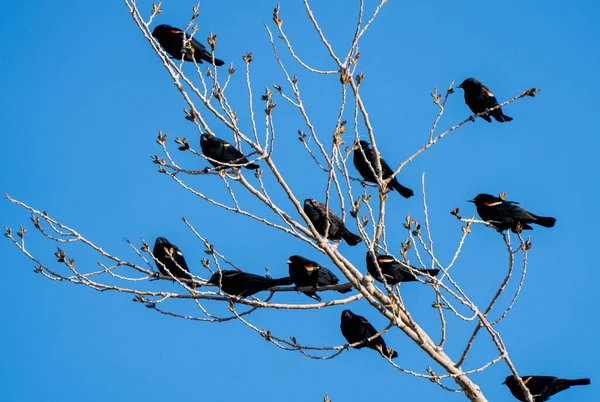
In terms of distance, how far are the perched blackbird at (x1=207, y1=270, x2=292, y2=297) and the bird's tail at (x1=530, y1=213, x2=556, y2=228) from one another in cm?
250

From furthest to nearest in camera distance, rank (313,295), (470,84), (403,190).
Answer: (470,84)
(403,190)
(313,295)

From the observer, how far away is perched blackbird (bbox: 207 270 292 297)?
7090 mm

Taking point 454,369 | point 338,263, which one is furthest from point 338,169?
point 454,369

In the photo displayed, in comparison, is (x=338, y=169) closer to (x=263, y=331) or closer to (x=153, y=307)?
(x=263, y=331)

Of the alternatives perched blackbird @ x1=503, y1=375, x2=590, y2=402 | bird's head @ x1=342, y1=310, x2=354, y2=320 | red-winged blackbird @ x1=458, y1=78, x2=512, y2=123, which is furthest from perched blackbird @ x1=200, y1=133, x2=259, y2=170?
perched blackbird @ x1=503, y1=375, x2=590, y2=402

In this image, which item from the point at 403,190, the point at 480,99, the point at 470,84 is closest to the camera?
the point at 403,190

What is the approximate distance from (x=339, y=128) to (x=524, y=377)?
141 inches

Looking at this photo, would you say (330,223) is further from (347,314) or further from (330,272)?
(347,314)

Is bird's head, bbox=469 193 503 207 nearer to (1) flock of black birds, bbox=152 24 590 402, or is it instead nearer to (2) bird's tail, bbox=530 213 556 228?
(1) flock of black birds, bbox=152 24 590 402

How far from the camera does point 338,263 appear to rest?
5.51m

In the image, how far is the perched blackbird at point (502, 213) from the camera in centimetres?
729

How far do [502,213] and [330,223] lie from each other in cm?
162

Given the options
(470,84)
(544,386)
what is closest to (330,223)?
(544,386)

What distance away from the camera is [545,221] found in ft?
25.1
